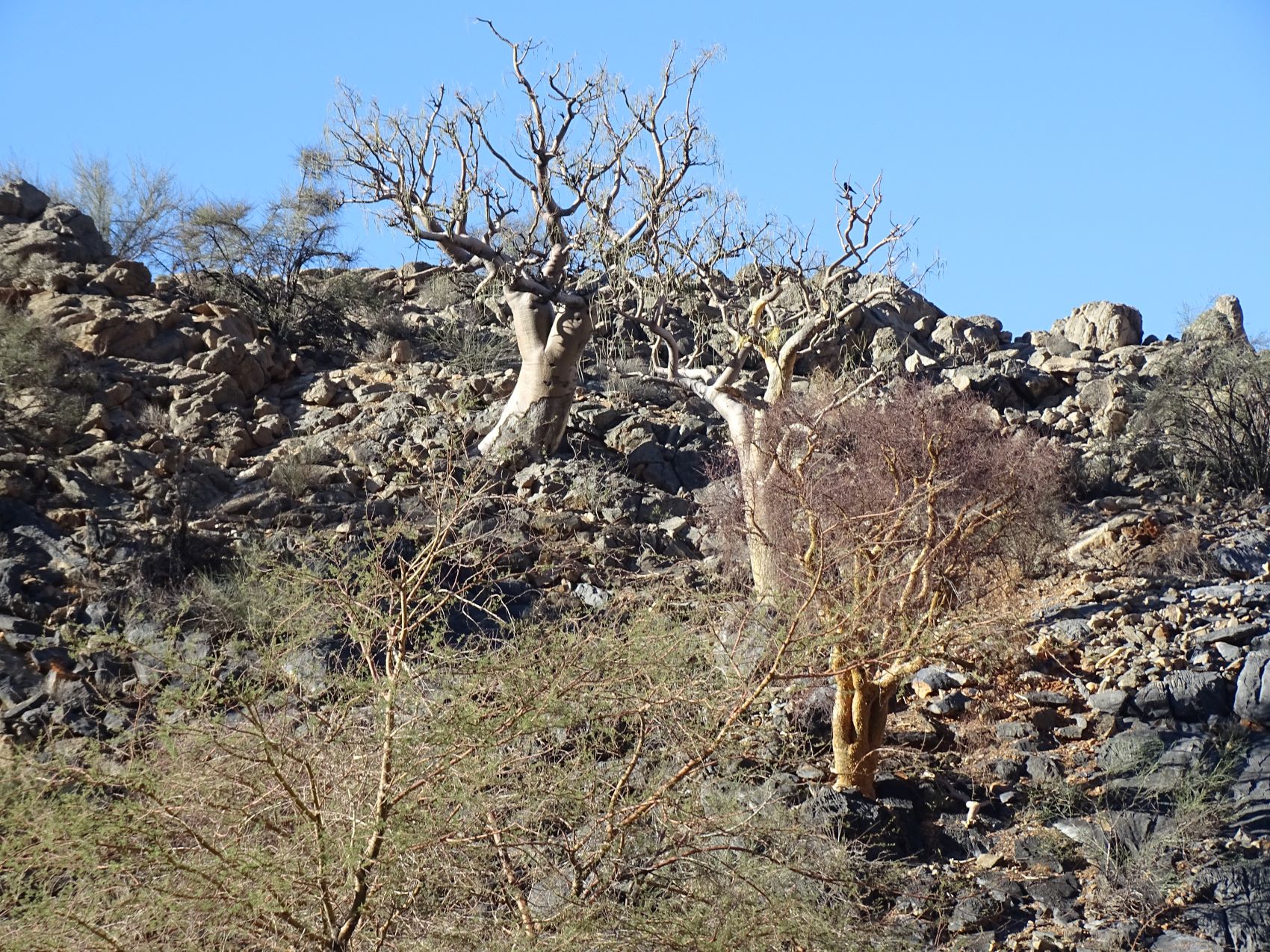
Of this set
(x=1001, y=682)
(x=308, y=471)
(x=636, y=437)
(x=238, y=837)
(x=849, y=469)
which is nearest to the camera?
(x=238, y=837)

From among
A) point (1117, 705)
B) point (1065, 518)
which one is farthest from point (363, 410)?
point (1117, 705)

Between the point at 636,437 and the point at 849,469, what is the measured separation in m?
4.21

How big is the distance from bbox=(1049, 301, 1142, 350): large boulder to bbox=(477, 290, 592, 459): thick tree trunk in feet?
37.2

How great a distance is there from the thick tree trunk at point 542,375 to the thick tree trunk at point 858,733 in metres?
7.63

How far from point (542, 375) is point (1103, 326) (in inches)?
479

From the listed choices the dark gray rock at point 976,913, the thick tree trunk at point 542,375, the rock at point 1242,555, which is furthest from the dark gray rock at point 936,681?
the thick tree trunk at point 542,375

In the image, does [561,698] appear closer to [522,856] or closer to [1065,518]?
[522,856]

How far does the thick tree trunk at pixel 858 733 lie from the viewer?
30.2ft

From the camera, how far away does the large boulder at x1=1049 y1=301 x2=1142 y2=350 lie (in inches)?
915

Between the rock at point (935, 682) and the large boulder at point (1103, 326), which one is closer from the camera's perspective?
the rock at point (935, 682)

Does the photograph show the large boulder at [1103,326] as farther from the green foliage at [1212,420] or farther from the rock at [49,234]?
the rock at [49,234]

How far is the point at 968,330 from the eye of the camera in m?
23.6

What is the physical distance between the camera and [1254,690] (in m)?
10.5

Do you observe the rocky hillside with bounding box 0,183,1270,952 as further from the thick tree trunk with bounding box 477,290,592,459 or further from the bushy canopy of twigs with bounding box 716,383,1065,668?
the bushy canopy of twigs with bounding box 716,383,1065,668
